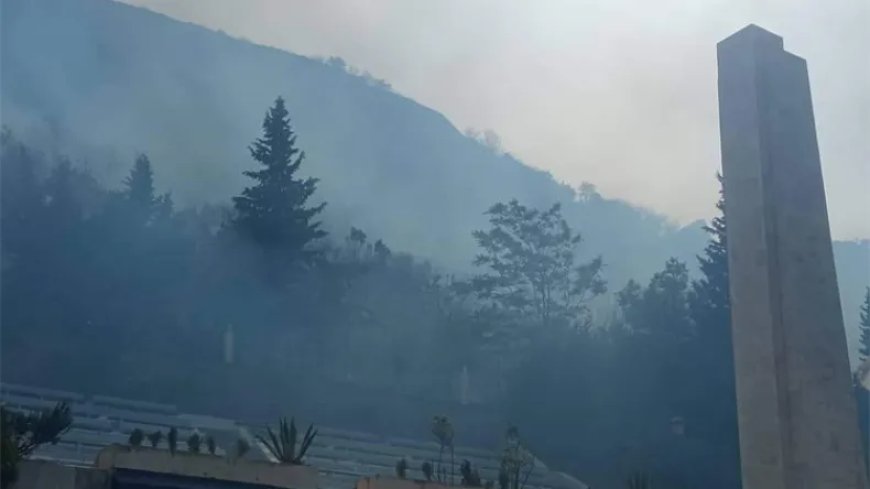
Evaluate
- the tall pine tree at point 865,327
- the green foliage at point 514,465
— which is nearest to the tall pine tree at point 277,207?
the green foliage at point 514,465

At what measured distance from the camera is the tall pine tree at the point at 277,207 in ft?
94.6

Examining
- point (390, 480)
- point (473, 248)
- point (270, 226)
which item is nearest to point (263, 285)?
point (270, 226)

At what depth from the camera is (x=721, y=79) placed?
39.0 ft

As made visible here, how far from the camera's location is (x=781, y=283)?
36.1 ft

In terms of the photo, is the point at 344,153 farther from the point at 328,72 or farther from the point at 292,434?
the point at 292,434

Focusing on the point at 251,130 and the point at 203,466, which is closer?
the point at 203,466

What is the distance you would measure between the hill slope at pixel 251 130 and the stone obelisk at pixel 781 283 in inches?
1619

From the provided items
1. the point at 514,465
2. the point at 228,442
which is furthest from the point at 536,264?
the point at 228,442

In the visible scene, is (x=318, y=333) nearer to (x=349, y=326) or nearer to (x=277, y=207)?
(x=349, y=326)

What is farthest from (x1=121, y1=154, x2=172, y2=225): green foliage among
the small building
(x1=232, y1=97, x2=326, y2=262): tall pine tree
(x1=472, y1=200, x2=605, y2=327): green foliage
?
(x1=472, y1=200, x2=605, y2=327): green foliage

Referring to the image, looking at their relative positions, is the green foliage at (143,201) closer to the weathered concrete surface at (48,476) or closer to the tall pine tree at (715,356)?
the tall pine tree at (715,356)

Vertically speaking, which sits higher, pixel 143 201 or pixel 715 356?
pixel 143 201

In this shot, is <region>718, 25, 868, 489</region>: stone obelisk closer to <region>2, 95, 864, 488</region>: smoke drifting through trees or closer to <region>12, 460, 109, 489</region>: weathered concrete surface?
<region>12, 460, 109, 489</region>: weathered concrete surface

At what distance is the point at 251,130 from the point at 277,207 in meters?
47.0
